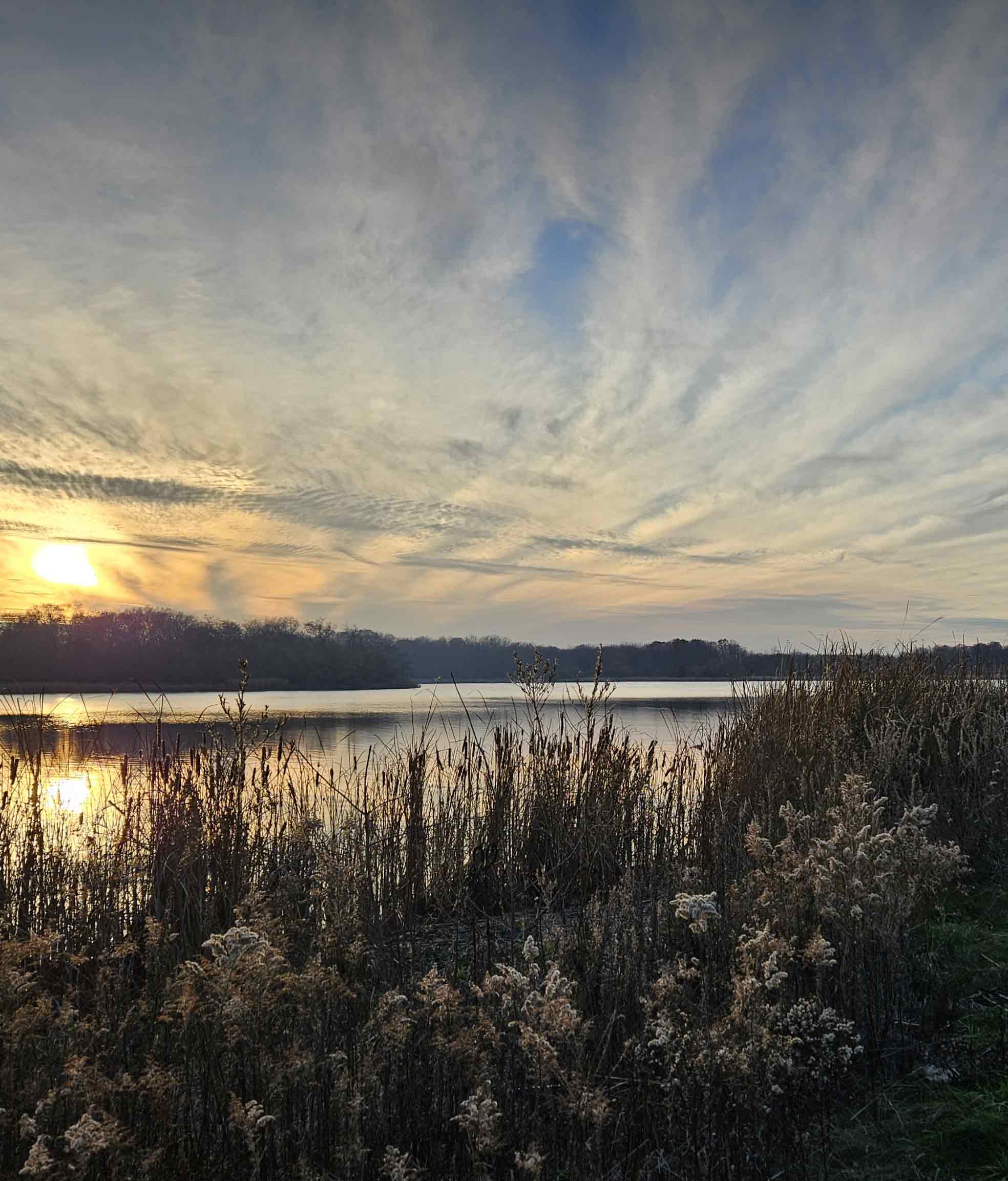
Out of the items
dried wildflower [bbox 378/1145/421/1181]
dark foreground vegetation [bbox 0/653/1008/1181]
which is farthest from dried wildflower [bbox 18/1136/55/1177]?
dried wildflower [bbox 378/1145/421/1181]

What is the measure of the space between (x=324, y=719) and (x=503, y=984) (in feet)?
73.3

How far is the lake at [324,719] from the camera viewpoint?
673cm

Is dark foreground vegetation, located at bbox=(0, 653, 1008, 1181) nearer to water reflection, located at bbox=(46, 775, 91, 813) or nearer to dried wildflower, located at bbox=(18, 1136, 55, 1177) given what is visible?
dried wildflower, located at bbox=(18, 1136, 55, 1177)

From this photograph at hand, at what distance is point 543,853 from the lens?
6.26 metres

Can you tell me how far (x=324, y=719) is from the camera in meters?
23.8

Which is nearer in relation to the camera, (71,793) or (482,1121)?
(482,1121)

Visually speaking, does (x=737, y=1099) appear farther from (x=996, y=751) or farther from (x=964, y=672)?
(x=964, y=672)

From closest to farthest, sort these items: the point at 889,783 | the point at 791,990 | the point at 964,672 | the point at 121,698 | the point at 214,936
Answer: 1. the point at 214,936
2. the point at 791,990
3. the point at 889,783
4. the point at 964,672
5. the point at 121,698

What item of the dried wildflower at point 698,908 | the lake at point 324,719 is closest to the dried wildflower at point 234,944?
the dried wildflower at point 698,908

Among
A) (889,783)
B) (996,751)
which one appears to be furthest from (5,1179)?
(996,751)

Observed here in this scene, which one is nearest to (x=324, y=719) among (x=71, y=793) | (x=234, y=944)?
(x=71, y=793)

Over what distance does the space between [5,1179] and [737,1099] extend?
1966mm

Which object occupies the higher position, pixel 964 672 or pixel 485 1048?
pixel 964 672

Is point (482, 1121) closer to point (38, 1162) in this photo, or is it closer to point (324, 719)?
point (38, 1162)
